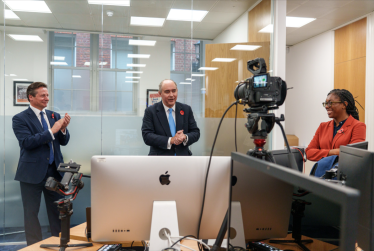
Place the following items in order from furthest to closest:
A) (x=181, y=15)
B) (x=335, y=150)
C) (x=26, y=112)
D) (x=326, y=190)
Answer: (x=181, y=15) < (x=26, y=112) < (x=335, y=150) < (x=326, y=190)

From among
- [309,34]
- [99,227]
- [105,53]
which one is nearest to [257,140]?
[99,227]

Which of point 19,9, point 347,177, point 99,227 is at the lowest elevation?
point 99,227

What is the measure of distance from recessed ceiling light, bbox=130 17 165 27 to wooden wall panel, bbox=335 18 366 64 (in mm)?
3433

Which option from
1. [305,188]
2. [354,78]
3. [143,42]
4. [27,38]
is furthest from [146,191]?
[354,78]

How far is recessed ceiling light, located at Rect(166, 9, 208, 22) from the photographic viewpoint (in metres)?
3.52

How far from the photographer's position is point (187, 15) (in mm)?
3545

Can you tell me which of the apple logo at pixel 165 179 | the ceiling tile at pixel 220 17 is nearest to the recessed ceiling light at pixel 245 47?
the ceiling tile at pixel 220 17

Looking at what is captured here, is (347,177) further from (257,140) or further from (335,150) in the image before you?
(335,150)

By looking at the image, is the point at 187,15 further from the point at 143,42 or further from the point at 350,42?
the point at 350,42

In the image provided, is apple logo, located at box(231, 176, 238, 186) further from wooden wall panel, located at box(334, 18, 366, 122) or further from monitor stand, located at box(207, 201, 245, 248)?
wooden wall panel, located at box(334, 18, 366, 122)

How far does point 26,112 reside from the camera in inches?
105

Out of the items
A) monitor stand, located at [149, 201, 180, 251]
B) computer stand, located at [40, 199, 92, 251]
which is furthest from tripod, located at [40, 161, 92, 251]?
monitor stand, located at [149, 201, 180, 251]

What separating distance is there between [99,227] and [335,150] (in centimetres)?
200

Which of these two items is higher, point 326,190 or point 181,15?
point 181,15
